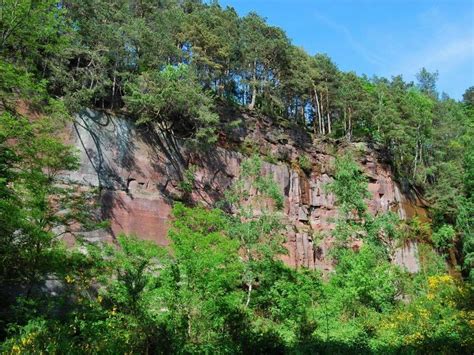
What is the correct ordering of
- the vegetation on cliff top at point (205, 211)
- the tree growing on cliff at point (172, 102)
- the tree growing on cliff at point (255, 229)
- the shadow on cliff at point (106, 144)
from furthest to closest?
the tree growing on cliff at point (172, 102) < the shadow on cliff at point (106, 144) < the tree growing on cliff at point (255, 229) < the vegetation on cliff top at point (205, 211)

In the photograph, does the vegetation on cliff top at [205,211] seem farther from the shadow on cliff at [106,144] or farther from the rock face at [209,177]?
the rock face at [209,177]

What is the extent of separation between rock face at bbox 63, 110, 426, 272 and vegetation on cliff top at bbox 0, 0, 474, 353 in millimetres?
1586

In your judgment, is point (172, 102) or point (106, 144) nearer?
point (106, 144)

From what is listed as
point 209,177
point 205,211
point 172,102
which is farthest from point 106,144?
point 205,211

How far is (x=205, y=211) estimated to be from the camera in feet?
74.6

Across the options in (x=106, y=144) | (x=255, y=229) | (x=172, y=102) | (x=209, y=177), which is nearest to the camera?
(x=255, y=229)

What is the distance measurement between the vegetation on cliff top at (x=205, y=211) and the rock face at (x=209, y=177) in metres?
1.59

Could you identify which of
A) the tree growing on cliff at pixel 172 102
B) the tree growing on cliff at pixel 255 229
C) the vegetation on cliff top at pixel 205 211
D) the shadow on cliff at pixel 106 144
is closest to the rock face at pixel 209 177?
the shadow on cliff at pixel 106 144

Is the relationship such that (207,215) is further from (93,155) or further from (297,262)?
(297,262)

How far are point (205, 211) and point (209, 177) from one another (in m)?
7.74

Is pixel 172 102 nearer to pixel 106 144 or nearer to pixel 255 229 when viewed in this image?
pixel 106 144

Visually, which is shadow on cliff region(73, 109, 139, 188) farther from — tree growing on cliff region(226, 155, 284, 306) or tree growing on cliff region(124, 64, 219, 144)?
tree growing on cliff region(226, 155, 284, 306)

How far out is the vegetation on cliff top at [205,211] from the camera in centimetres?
1259

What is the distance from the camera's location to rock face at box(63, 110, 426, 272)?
25.3m
